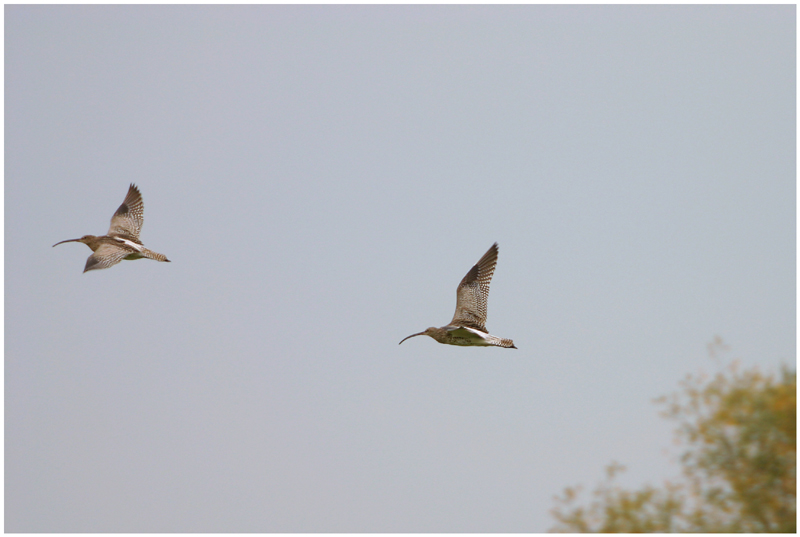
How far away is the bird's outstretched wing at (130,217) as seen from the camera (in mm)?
26984

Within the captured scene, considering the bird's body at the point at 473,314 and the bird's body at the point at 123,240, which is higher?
the bird's body at the point at 123,240

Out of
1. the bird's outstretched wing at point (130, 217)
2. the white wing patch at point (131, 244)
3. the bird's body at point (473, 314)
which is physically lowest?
the bird's body at point (473, 314)

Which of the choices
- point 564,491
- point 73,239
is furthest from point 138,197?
point 564,491

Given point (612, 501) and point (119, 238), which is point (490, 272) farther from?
point (119, 238)

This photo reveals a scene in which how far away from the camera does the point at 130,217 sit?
27609mm

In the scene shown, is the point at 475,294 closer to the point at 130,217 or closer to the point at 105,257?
the point at 105,257

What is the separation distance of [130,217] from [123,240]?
2288 mm

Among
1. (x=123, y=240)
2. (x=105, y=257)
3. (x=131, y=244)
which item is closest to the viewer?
(x=105, y=257)

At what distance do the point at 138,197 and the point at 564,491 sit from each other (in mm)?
16062

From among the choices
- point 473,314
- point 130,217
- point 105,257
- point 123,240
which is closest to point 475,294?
point 473,314

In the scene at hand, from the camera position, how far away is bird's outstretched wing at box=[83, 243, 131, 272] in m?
21.5

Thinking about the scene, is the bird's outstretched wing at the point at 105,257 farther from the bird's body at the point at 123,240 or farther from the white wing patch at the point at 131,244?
the white wing patch at the point at 131,244

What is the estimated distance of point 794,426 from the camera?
1780cm

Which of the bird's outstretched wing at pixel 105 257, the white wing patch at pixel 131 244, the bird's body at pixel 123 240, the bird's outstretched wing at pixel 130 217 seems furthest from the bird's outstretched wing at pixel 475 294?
the bird's outstretched wing at pixel 130 217
